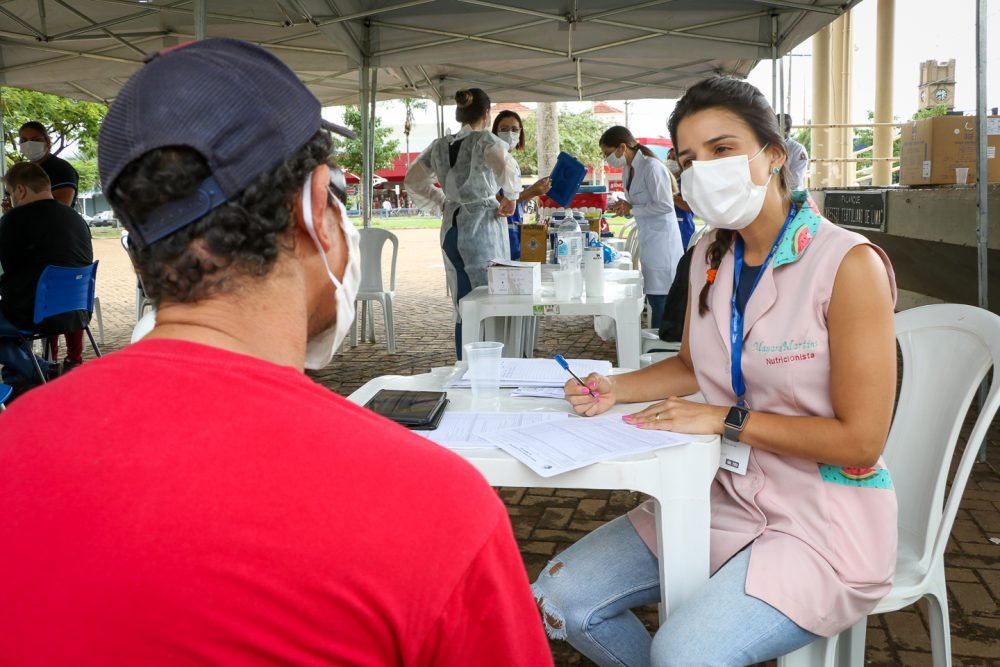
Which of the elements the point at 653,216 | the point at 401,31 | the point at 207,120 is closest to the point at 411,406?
the point at 207,120

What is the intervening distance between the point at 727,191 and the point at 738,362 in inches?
14.7

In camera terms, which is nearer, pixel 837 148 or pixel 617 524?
pixel 617 524

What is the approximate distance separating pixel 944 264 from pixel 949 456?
5.14 meters

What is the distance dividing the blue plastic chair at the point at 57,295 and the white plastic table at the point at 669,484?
434 centimetres

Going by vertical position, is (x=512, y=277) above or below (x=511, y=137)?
below

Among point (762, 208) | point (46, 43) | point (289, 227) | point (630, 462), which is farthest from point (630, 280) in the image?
point (46, 43)

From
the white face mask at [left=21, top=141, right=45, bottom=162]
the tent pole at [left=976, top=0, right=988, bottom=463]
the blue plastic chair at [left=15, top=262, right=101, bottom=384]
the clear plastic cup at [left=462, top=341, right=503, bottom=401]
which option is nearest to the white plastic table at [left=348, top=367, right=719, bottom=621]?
the clear plastic cup at [left=462, top=341, right=503, bottom=401]

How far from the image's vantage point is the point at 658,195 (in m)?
6.02

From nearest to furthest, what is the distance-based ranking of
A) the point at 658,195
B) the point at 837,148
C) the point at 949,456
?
the point at 949,456
the point at 658,195
the point at 837,148

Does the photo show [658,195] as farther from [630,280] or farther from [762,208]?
[762,208]

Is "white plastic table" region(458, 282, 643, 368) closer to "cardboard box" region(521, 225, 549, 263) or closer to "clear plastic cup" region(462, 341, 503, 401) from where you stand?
"cardboard box" region(521, 225, 549, 263)

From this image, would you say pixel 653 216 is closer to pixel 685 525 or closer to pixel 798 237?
pixel 798 237

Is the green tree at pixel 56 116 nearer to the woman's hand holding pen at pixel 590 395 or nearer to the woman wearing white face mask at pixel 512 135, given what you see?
the woman wearing white face mask at pixel 512 135

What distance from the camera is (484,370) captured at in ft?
6.19
